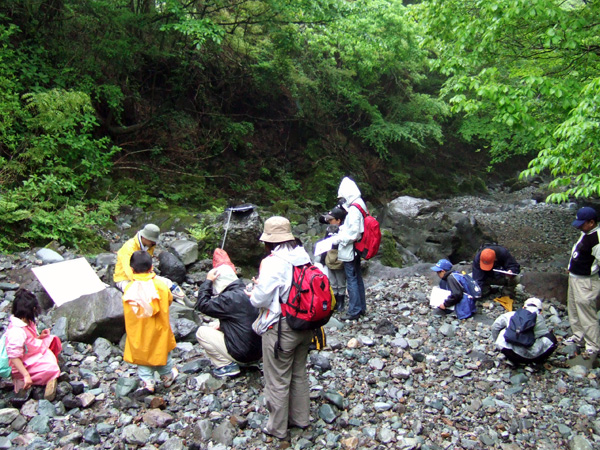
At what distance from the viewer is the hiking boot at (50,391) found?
4.10m

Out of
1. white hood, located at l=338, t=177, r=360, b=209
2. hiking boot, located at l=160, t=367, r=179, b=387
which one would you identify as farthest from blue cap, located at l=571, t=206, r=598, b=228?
hiking boot, located at l=160, t=367, r=179, b=387

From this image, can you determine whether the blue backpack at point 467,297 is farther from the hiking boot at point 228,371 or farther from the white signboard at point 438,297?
the hiking boot at point 228,371

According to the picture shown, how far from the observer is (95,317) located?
5.28 m

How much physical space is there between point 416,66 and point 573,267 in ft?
43.5

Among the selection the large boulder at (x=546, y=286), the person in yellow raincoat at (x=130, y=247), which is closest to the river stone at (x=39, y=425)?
the person in yellow raincoat at (x=130, y=247)

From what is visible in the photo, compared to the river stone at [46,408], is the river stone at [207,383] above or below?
below

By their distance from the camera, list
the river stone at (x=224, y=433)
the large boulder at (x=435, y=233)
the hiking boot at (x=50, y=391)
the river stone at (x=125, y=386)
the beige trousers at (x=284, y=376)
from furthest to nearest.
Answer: the large boulder at (x=435, y=233) → the river stone at (x=125, y=386) → the hiking boot at (x=50, y=391) → the river stone at (x=224, y=433) → the beige trousers at (x=284, y=376)

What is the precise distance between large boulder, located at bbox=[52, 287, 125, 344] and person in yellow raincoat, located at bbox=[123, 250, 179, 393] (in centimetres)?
116

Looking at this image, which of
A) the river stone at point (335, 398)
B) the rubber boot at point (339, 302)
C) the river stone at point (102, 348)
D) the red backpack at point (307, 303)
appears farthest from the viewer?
the rubber boot at point (339, 302)

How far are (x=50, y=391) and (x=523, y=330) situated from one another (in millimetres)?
5156

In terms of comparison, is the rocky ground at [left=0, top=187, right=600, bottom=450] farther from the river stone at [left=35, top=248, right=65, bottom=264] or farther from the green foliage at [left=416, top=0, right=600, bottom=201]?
the green foliage at [left=416, top=0, right=600, bottom=201]

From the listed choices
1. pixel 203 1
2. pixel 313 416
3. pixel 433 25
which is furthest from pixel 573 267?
pixel 203 1

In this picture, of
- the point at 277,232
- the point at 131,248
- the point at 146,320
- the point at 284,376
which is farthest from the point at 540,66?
the point at 146,320

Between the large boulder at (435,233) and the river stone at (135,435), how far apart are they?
976 cm
